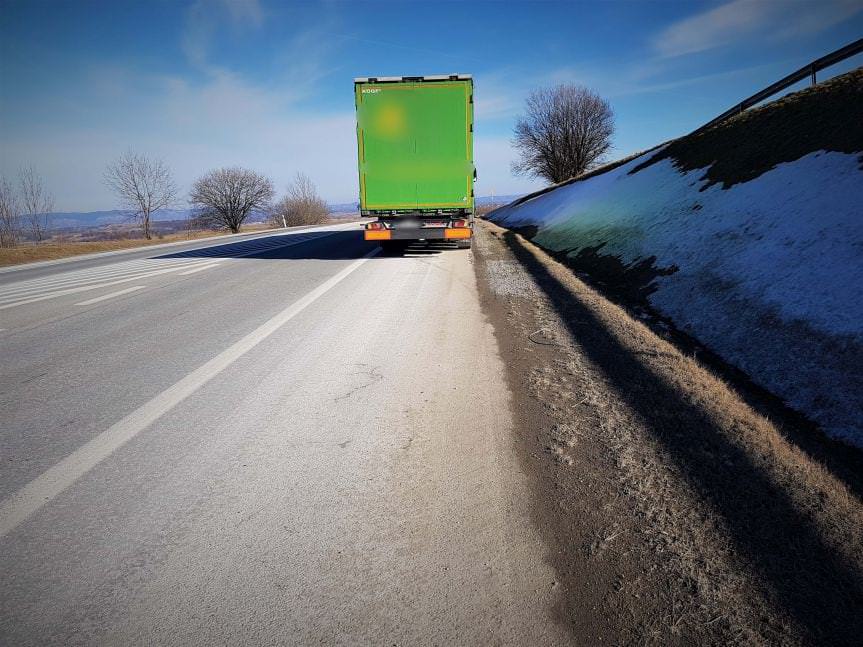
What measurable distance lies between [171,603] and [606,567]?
182 centimetres

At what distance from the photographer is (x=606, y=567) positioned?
1.81 m

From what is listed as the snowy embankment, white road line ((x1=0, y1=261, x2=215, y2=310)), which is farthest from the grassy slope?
white road line ((x1=0, y1=261, x2=215, y2=310))

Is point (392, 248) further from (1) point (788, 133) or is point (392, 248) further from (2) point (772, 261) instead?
(1) point (788, 133)

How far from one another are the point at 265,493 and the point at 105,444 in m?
1.30

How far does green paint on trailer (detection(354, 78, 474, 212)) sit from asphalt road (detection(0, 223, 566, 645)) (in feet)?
20.9

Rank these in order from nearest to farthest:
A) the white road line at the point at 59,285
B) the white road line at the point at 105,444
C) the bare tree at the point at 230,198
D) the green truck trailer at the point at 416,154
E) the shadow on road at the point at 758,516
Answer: the shadow on road at the point at 758,516
the white road line at the point at 105,444
the white road line at the point at 59,285
the green truck trailer at the point at 416,154
the bare tree at the point at 230,198

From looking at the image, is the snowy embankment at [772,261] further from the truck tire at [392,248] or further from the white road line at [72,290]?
the white road line at [72,290]

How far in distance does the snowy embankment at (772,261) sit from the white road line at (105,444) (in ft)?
16.5

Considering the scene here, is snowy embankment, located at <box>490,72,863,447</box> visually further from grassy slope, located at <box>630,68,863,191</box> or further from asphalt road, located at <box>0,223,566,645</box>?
asphalt road, located at <box>0,223,566,645</box>

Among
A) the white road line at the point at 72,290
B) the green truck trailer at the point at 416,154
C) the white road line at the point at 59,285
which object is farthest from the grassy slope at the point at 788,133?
the white road line at the point at 59,285

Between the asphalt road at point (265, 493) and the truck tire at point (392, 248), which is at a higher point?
the truck tire at point (392, 248)

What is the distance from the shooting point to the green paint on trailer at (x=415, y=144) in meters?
9.80

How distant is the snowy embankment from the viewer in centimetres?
374

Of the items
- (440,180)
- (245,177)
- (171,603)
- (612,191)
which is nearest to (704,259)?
(440,180)
